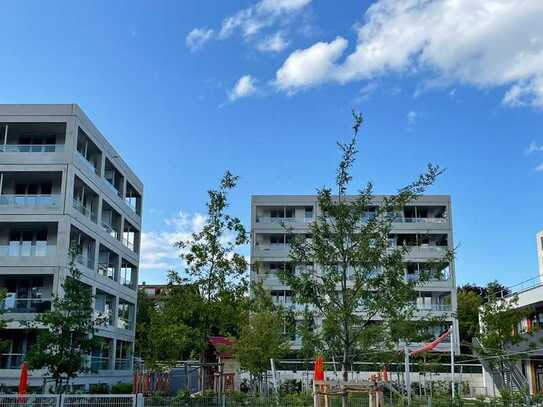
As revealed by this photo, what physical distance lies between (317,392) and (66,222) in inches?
958

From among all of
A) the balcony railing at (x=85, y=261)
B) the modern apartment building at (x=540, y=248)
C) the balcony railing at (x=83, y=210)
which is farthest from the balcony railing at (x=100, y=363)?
the modern apartment building at (x=540, y=248)

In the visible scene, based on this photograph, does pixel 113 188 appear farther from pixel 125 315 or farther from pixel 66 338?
pixel 66 338

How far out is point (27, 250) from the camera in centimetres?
3459

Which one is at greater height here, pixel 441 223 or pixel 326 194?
pixel 441 223

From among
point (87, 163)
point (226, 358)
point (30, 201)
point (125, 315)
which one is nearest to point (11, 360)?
point (30, 201)

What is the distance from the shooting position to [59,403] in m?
16.4

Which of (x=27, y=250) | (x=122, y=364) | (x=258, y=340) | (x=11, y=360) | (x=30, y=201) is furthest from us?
(x=122, y=364)

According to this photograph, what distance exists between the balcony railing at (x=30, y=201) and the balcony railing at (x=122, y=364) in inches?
596

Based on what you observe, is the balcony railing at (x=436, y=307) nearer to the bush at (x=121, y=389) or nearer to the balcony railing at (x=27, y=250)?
the bush at (x=121, y=389)

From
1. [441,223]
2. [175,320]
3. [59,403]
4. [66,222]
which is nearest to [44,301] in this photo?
[66,222]

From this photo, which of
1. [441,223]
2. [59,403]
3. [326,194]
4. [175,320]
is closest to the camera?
[326,194]

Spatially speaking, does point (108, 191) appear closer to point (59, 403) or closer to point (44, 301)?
point (44, 301)

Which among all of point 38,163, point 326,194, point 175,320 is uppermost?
point 38,163

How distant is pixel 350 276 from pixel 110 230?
34.5 meters
